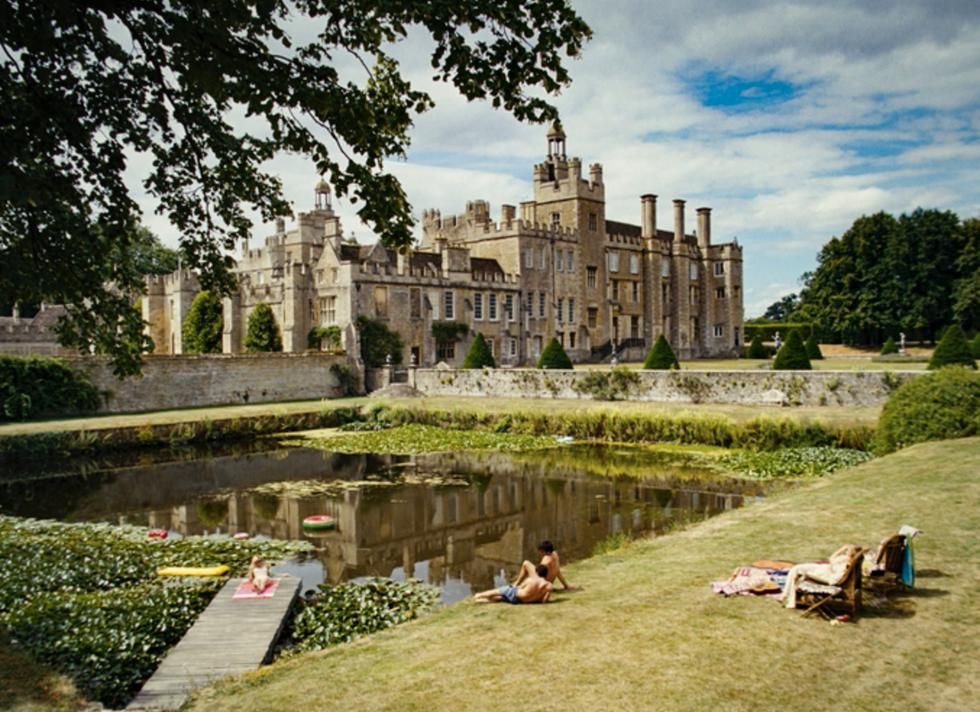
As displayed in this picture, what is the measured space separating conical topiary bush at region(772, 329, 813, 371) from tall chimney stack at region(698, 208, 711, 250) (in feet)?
103

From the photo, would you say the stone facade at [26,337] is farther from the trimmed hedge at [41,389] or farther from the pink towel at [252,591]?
the pink towel at [252,591]

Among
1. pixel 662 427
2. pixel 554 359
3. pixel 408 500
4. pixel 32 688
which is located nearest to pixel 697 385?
pixel 662 427

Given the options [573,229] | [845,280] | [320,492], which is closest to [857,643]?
[320,492]

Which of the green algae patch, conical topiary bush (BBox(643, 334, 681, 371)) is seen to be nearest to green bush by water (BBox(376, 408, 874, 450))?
the green algae patch

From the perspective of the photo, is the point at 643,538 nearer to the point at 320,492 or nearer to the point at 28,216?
the point at 320,492

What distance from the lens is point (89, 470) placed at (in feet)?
68.9

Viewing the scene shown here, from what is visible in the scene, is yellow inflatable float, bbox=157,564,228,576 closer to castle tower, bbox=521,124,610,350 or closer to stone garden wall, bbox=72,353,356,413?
stone garden wall, bbox=72,353,356,413

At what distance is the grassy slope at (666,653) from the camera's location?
5746 mm

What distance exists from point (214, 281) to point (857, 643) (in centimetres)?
643

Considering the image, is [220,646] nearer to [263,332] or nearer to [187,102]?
[187,102]

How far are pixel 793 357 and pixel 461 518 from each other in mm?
18138

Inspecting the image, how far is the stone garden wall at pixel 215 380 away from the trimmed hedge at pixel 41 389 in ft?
1.69

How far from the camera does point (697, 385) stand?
27047mm

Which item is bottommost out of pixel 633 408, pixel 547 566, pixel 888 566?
pixel 547 566
